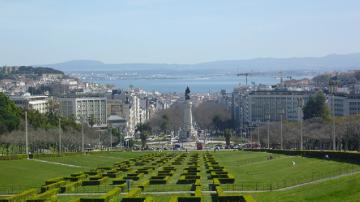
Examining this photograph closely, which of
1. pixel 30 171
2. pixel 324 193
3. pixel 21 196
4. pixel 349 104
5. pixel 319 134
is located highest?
pixel 324 193

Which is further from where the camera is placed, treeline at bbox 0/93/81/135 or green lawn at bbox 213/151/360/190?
treeline at bbox 0/93/81/135

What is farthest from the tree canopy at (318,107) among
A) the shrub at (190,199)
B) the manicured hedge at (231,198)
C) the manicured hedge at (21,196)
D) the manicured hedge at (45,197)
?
the shrub at (190,199)

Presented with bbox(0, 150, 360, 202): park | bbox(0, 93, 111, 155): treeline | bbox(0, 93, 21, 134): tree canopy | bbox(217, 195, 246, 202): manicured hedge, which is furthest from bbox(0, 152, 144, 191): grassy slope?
bbox(0, 93, 21, 134): tree canopy

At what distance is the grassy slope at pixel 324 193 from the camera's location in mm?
36188

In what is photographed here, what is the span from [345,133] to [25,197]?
64528 mm

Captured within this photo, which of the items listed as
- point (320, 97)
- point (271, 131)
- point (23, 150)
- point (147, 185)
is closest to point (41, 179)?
point (147, 185)

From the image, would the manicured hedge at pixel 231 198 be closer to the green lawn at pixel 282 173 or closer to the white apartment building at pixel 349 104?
the green lawn at pixel 282 173

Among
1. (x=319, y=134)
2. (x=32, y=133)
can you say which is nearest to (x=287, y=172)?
(x=32, y=133)

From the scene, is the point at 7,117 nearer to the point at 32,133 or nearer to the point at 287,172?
the point at 32,133

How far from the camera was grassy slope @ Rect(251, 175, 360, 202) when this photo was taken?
36.2 meters

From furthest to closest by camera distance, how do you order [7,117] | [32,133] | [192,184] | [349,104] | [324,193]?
[349,104]
[7,117]
[32,133]
[192,184]
[324,193]

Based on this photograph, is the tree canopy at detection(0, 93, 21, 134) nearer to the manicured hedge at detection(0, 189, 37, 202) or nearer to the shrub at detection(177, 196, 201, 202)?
the manicured hedge at detection(0, 189, 37, 202)

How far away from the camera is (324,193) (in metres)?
38.3

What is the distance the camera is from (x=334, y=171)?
50094 millimetres
